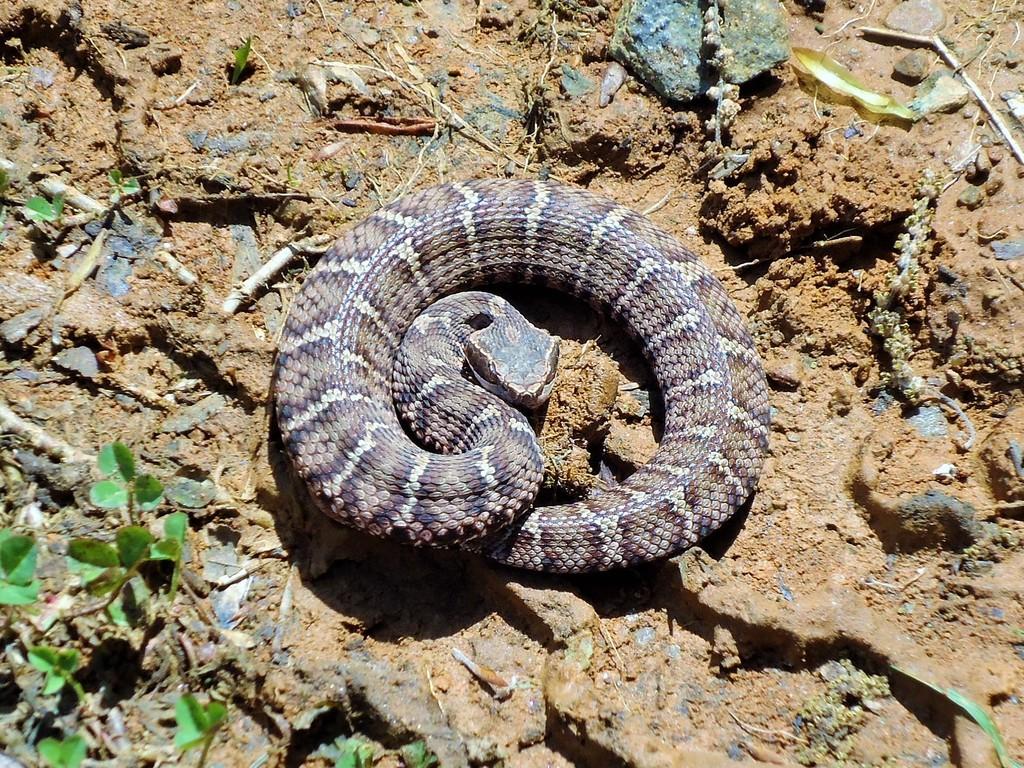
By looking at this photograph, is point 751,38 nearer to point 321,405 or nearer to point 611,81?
point 611,81

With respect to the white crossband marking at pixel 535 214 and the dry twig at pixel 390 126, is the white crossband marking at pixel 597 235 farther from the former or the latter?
the dry twig at pixel 390 126

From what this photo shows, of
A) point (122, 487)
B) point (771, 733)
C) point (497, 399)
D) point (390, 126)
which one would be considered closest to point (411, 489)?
point (497, 399)

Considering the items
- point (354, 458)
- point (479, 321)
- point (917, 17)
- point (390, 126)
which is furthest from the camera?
point (917, 17)

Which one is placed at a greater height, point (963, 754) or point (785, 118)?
point (785, 118)

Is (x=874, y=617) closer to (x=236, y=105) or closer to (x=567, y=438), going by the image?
(x=567, y=438)

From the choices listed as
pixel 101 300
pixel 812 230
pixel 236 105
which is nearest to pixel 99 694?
pixel 101 300

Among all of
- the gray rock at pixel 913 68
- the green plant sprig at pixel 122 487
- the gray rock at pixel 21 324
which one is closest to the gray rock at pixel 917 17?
the gray rock at pixel 913 68
